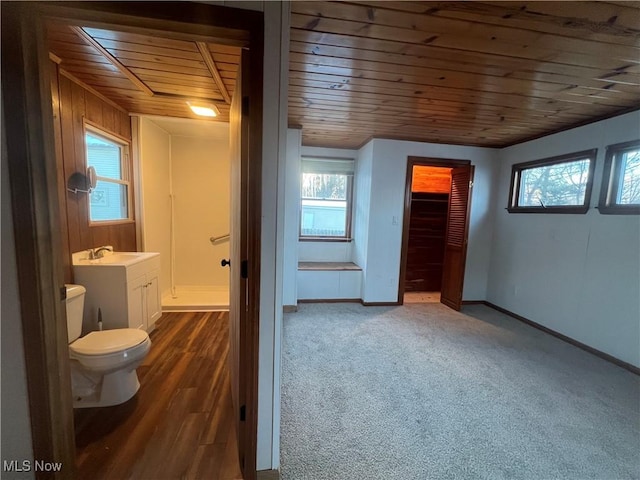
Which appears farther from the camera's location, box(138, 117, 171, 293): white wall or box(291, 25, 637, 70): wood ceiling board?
box(138, 117, 171, 293): white wall

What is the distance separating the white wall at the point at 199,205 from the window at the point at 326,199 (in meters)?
1.19

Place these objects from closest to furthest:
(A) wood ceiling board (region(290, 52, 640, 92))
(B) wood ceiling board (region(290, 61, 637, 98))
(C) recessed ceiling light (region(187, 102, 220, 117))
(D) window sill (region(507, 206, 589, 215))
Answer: (A) wood ceiling board (region(290, 52, 640, 92)) → (B) wood ceiling board (region(290, 61, 637, 98)) → (C) recessed ceiling light (region(187, 102, 220, 117)) → (D) window sill (region(507, 206, 589, 215))

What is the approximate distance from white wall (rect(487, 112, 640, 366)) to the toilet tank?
4.52 meters

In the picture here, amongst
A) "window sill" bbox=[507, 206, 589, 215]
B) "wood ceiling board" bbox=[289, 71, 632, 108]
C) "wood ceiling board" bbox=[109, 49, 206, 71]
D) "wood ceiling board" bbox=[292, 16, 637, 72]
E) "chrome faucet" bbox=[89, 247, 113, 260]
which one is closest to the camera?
"wood ceiling board" bbox=[292, 16, 637, 72]

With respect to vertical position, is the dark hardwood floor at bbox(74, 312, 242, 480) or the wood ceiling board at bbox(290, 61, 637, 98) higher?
the wood ceiling board at bbox(290, 61, 637, 98)

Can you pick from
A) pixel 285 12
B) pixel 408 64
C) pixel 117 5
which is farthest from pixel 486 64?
pixel 117 5

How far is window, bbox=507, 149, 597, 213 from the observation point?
293 cm

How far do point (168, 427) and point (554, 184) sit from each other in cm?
444

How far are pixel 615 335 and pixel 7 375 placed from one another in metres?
4.34

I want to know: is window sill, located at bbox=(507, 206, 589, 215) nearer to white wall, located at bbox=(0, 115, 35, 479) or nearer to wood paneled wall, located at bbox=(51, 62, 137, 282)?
white wall, located at bbox=(0, 115, 35, 479)

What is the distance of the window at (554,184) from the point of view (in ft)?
9.62

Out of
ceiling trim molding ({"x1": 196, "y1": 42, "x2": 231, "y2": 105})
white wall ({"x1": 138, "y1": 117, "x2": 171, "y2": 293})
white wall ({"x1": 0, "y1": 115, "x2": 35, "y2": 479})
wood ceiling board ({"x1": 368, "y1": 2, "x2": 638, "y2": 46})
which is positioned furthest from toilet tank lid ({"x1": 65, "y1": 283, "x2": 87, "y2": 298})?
wood ceiling board ({"x1": 368, "y1": 2, "x2": 638, "y2": 46})

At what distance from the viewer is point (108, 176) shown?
8.78 feet

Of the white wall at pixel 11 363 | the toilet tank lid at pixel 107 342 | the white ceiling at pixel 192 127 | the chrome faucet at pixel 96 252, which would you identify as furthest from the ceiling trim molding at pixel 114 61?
the toilet tank lid at pixel 107 342
